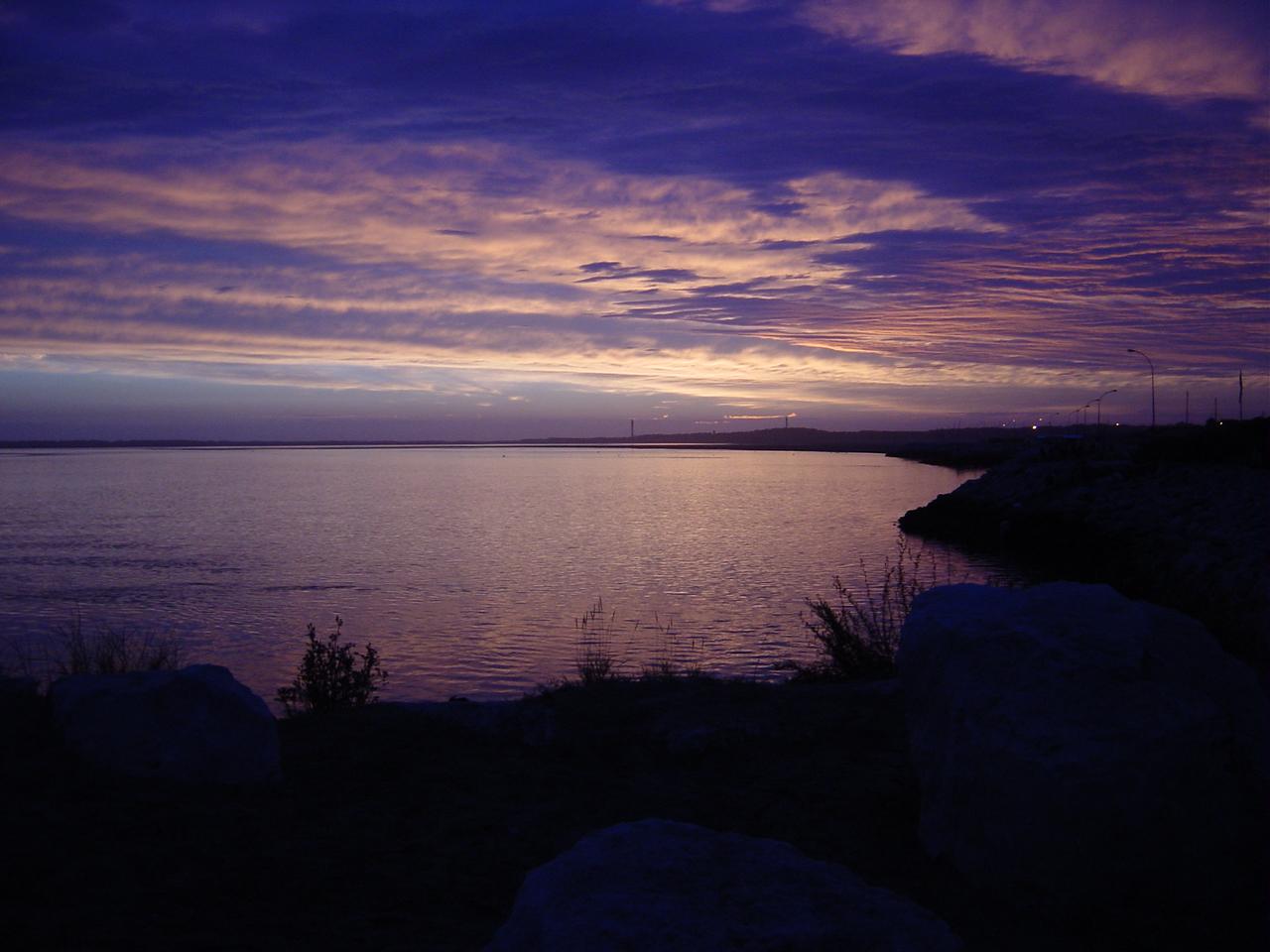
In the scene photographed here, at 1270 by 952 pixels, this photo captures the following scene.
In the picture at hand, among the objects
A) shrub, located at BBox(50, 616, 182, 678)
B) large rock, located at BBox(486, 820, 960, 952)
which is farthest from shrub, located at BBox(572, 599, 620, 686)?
large rock, located at BBox(486, 820, 960, 952)

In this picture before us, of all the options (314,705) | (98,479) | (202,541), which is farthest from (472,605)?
(98,479)

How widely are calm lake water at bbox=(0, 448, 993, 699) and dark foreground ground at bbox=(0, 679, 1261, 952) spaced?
5949 mm

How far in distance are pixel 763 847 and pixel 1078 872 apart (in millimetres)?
1463

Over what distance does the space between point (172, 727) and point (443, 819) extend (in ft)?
5.63

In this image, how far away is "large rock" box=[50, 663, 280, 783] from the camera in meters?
5.54

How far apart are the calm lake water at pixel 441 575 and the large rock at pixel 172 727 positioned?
692 cm

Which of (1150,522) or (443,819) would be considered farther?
(1150,522)

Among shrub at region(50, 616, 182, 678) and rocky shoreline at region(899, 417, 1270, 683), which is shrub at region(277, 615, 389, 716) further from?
rocky shoreline at region(899, 417, 1270, 683)

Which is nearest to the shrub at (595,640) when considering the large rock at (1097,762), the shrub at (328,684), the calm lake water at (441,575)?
the calm lake water at (441,575)

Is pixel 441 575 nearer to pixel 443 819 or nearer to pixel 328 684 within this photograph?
pixel 328 684

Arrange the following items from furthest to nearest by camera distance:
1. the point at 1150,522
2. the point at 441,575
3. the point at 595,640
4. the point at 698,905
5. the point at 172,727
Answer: the point at 1150,522 → the point at 441,575 → the point at 595,640 → the point at 172,727 → the point at 698,905

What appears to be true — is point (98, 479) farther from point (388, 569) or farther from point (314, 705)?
point (314, 705)

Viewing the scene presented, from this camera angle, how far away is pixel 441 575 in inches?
946

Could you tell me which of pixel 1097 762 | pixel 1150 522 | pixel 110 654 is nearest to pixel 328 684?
pixel 110 654
